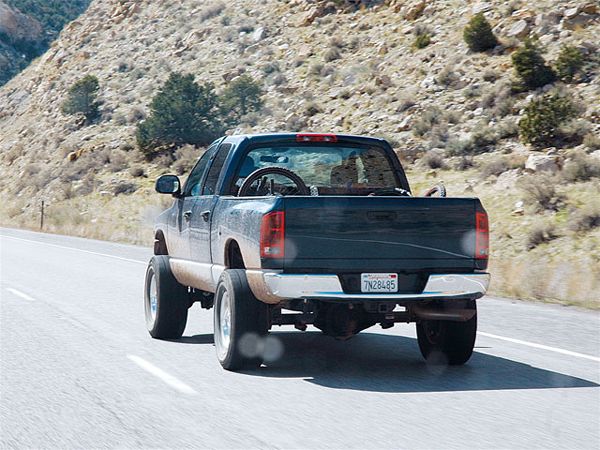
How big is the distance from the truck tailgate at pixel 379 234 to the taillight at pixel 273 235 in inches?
1.8

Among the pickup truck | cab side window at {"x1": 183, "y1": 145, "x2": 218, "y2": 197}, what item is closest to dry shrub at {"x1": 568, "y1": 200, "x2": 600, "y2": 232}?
cab side window at {"x1": 183, "y1": 145, "x2": 218, "y2": 197}

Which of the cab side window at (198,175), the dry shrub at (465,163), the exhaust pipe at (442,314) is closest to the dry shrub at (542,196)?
the dry shrub at (465,163)

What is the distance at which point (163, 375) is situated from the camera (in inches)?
329

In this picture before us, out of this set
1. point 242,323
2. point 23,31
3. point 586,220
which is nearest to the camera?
point 242,323

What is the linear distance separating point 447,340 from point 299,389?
180cm

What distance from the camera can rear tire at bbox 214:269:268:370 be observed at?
27.1ft

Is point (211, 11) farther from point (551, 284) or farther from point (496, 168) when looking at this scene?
point (551, 284)

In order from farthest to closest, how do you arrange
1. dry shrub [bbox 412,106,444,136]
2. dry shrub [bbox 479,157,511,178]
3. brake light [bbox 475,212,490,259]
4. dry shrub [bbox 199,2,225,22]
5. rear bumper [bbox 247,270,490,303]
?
dry shrub [bbox 199,2,225,22], dry shrub [bbox 412,106,444,136], dry shrub [bbox 479,157,511,178], brake light [bbox 475,212,490,259], rear bumper [bbox 247,270,490,303]

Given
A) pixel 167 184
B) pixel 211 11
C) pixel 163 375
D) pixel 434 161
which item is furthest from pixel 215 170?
pixel 211 11

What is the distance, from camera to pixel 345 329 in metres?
8.46

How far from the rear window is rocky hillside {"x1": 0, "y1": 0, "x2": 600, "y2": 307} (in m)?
5.24

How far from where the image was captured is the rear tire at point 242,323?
8250 mm

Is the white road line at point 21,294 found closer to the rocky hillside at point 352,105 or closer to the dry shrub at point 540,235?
the rocky hillside at point 352,105

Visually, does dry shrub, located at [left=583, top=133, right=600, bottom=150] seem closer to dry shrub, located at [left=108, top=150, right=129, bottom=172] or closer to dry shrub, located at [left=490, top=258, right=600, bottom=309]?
dry shrub, located at [left=490, top=258, right=600, bottom=309]
